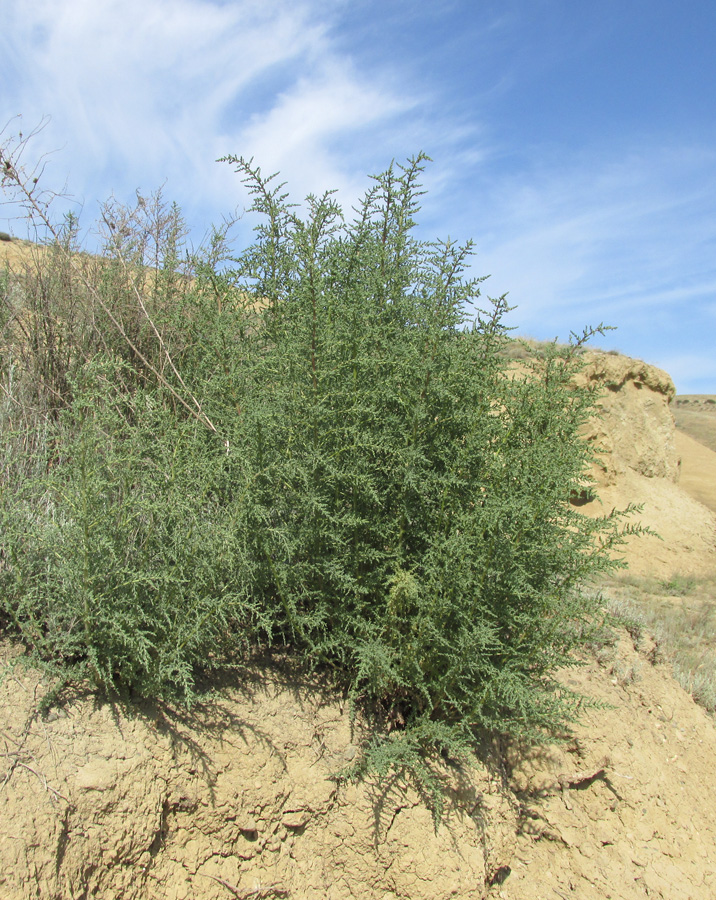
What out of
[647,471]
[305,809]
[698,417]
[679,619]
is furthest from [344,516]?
→ [698,417]

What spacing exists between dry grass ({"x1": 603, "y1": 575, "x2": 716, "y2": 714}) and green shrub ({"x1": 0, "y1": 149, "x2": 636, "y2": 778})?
51.8 inches

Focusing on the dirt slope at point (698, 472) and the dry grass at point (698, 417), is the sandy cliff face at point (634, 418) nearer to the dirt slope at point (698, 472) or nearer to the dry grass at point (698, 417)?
the dirt slope at point (698, 472)

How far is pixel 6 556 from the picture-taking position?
10.4ft

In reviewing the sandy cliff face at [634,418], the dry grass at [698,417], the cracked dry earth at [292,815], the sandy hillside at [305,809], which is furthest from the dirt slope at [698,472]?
the cracked dry earth at [292,815]

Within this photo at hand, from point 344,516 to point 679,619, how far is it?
5.81 m

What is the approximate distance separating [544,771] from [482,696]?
1331 mm

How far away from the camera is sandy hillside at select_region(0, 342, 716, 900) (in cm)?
279

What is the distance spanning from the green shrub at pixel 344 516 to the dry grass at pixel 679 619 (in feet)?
4.32

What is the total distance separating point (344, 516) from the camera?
340 cm

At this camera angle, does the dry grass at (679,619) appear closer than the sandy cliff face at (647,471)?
Yes

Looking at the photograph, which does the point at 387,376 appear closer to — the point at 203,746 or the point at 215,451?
the point at 215,451

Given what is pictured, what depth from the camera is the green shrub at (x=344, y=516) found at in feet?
10.1

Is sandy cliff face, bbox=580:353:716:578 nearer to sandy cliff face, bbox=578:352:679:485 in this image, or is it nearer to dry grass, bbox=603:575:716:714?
sandy cliff face, bbox=578:352:679:485

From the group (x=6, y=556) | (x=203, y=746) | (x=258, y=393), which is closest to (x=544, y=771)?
(x=203, y=746)
